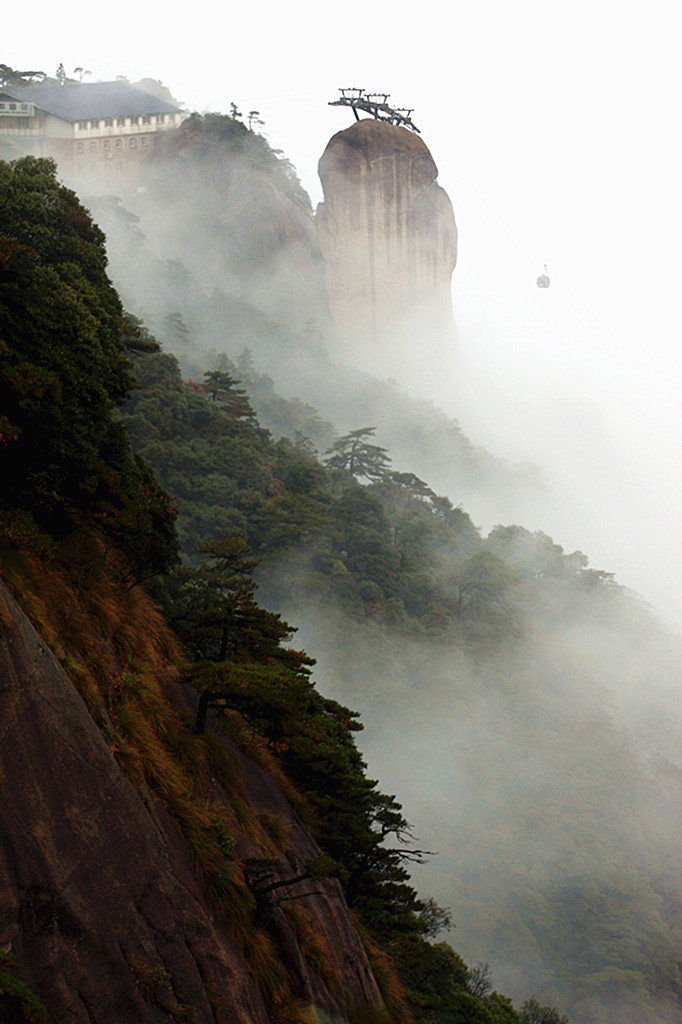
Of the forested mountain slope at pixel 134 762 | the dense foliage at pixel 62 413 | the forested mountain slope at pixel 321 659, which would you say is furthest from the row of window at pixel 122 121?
the dense foliage at pixel 62 413

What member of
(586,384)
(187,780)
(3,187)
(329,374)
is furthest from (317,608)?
(586,384)

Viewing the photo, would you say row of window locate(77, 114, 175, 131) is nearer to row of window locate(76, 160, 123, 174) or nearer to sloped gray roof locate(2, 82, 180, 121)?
sloped gray roof locate(2, 82, 180, 121)

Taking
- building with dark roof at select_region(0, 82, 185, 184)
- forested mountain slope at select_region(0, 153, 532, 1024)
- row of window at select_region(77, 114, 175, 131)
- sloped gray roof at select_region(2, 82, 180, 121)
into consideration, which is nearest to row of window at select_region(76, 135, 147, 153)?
building with dark roof at select_region(0, 82, 185, 184)

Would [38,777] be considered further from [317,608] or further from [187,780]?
[317,608]

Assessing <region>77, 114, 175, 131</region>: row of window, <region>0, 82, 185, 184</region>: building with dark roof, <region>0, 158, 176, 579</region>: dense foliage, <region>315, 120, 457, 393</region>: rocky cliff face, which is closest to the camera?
<region>0, 158, 176, 579</region>: dense foliage

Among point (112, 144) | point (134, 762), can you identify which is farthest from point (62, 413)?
point (112, 144)
